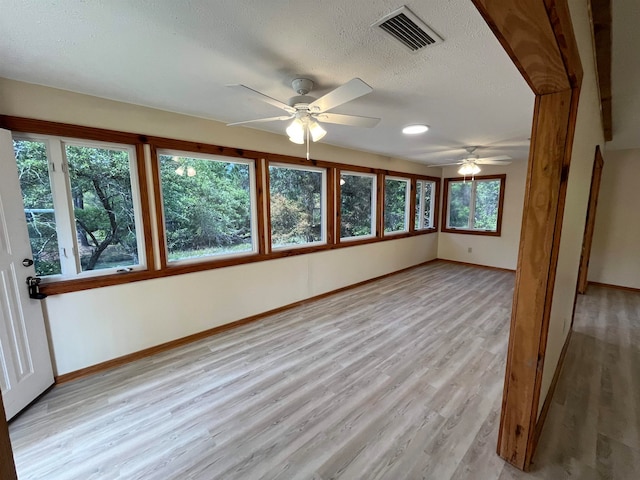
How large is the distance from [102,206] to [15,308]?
947 millimetres

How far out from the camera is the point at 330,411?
6.39 ft

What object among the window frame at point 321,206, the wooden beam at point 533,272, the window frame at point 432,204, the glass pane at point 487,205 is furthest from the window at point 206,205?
the glass pane at point 487,205

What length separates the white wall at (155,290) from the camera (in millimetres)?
2178

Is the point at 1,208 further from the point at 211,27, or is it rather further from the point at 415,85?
the point at 415,85

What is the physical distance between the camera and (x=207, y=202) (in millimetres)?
3018

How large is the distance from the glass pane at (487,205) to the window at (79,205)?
6219 millimetres

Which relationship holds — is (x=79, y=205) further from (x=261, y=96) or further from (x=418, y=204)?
(x=418, y=204)

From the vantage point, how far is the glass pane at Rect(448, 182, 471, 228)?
6.16m

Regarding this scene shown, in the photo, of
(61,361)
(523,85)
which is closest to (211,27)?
(523,85)

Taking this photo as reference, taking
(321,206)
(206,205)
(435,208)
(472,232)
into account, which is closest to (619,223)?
(472,232)

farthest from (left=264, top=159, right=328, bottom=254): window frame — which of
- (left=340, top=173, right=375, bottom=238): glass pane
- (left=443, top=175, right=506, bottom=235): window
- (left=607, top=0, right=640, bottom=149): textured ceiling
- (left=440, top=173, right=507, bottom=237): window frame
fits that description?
(left=443, top=175, right=506, bottom=235): window

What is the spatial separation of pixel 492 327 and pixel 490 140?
239 centimetres

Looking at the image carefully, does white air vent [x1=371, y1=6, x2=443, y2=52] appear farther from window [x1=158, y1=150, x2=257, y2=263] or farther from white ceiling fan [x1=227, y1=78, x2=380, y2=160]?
window [x1=158, y1=150, x2=257, y2=263]

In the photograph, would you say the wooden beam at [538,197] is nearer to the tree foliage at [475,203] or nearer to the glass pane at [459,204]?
the tree foliage at [475,203]
